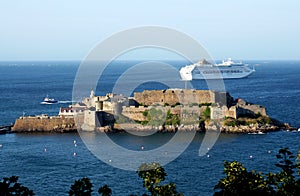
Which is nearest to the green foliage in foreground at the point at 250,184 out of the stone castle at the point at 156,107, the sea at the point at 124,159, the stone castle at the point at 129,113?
the sea at the point at 124,159

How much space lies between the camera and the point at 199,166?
77.7 feet

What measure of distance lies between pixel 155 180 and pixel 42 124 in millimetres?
24651

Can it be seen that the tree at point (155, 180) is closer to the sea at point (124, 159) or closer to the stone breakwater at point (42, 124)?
the sea at point (124, 159)

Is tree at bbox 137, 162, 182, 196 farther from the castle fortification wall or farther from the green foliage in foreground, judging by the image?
the castle fortification wall

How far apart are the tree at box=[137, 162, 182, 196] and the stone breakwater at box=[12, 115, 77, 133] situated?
76.5 feet

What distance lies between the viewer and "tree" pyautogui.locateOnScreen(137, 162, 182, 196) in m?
11.3

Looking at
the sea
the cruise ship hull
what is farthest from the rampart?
the cruise ship hull

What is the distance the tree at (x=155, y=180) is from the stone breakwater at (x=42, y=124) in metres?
23.3

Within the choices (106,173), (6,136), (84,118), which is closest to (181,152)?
(106,173)

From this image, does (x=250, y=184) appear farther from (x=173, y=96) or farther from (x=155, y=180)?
(x=173, y=96)

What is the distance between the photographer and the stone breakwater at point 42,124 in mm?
35125

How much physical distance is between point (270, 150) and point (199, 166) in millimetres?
4916

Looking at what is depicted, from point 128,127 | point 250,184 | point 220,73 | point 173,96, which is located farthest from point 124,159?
point 220,73

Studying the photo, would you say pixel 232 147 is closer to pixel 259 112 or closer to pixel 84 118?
pixel 259 112
